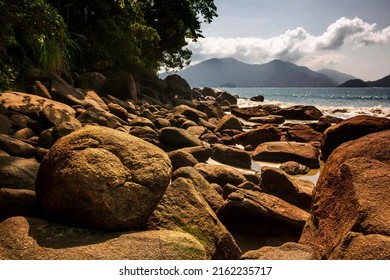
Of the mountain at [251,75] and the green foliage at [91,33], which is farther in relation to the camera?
the mountain at [251,75]

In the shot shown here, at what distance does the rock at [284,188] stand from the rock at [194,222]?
2.50m

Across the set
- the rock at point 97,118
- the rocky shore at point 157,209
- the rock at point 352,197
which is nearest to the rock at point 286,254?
the rocky shore at point 157,209

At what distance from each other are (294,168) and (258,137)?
11.0ft

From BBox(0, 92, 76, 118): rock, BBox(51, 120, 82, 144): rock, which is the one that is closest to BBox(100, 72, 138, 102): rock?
BBox(0, 92, 76, 118): rock

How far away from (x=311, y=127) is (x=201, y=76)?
1215 inches

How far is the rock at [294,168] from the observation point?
25.4 ft

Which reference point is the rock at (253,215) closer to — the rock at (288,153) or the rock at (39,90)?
the rock at (288,153)

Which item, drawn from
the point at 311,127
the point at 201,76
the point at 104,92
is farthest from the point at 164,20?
the point at 201,76

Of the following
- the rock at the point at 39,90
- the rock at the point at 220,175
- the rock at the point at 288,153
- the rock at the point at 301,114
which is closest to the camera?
the rock at the point at 220,175

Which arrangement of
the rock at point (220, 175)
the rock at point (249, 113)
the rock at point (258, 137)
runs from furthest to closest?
the rock at point (249, 113) < the rock at point (258, 137) < the rock at point (220, 175)

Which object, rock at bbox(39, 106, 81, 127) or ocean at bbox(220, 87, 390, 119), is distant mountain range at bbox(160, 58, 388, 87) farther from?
rock at bbox(39, 106, 81, 127)

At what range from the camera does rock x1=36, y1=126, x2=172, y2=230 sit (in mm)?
2686

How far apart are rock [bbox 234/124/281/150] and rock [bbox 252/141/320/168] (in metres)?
1.66

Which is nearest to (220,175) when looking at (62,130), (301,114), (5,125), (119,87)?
(62,130)
